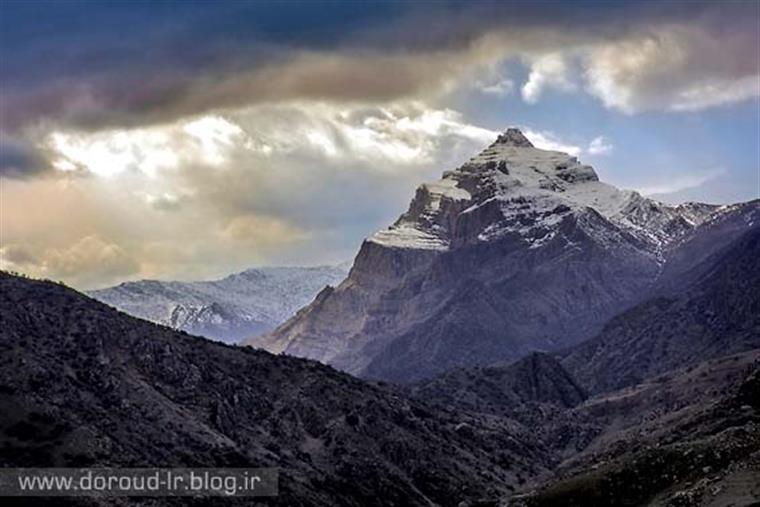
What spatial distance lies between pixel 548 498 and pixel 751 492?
53.5 metres

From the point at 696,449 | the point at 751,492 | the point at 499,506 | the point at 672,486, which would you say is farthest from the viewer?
the point at 499,506

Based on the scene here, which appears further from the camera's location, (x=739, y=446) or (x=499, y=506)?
(x=499, y=506)

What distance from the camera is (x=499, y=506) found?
19862cm

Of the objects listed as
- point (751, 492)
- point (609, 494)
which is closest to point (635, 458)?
point (609, 494)

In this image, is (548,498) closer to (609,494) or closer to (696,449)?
(609,494)

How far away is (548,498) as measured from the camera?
7008 inches

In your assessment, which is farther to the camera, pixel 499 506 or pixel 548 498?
pixel 499 506

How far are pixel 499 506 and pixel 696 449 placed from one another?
43199 millimetres

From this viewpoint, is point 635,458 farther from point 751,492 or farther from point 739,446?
point 751,492

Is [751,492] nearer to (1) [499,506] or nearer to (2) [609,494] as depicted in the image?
(2) [609,494]

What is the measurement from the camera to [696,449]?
171375mm

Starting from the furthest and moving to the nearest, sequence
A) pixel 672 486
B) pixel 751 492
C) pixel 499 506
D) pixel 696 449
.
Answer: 1. pixel 499 506
2. pixel 696 449
3. pixel 672 486
4. pixel 751 492

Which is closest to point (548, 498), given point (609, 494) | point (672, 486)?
point (609, 494)

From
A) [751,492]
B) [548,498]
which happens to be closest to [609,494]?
[548,498]
